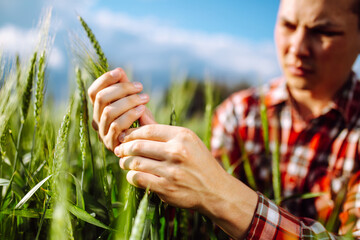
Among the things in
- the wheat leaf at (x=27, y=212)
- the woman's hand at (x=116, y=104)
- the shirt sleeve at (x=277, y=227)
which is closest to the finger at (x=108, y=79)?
the woman's hand at (x=116, y=104)

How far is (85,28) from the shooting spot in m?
0.52

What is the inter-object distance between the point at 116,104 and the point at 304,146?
3.00ft

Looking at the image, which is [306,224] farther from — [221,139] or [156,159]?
[221,139]

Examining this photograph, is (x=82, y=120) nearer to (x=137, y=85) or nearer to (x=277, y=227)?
(x=137, y=85)

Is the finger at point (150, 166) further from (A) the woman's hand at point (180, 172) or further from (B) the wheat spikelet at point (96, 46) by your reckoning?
(B) the wheat spikelet at point (96, 46)

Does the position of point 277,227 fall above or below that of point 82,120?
below

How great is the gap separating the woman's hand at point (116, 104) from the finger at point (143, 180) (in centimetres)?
9

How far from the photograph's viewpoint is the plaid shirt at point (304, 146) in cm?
101

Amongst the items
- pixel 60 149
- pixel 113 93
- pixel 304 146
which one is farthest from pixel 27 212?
pixel 304 146

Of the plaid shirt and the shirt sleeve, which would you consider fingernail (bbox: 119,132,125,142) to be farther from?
the plaid shirt

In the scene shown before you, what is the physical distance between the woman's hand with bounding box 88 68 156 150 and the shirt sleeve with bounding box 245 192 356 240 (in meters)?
0.27

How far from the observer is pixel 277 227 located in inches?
22.2

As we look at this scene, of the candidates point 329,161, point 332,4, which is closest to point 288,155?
point 329,161

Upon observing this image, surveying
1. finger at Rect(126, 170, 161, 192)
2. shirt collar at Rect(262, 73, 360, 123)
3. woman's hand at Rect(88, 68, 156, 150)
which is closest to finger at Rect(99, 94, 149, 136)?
woman's hand at Rect(88, 68, 156, 150)
